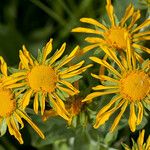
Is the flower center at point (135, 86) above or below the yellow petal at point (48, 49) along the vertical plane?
below

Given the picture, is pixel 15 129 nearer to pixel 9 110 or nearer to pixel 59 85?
pixel 9 110

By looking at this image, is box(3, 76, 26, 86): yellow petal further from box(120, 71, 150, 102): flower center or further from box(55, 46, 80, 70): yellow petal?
box(120, 71, 150, 102): flower center

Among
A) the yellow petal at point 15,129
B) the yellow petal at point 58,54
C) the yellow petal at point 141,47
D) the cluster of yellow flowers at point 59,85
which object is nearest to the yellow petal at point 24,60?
the cluster of yellow flowers at point 59,85

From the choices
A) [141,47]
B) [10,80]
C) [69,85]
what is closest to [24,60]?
[10,80]

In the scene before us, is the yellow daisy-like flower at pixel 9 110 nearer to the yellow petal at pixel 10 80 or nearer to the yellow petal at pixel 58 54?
the yellow petal at pixel 10 80

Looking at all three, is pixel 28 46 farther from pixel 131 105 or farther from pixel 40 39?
pixel 131 105

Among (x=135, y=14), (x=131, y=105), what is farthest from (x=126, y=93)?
(x=135, y=14)

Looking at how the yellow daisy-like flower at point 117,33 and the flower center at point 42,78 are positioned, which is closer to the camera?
the flower center at point 42,78
